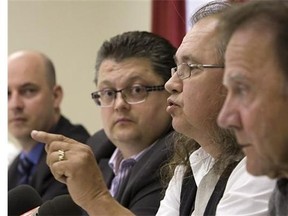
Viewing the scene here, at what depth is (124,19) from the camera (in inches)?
157

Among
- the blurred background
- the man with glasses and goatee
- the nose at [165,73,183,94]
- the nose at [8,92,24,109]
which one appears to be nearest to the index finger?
the nose at [165,73,183,94]

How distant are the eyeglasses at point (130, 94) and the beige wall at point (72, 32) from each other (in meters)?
2.09

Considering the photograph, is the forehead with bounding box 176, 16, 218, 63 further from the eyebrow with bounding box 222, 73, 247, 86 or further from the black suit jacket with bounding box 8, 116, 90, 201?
the black suit jacket with bounding box 8, 116, 90, 201

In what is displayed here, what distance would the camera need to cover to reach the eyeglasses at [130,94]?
6.18 ft

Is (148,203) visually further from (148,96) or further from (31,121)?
(31,121)

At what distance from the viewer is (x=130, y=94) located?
190 centimetres

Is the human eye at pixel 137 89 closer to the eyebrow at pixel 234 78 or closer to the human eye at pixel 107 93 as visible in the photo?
the human eye at pixel 107 93

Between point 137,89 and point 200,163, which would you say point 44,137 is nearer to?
point 200,163

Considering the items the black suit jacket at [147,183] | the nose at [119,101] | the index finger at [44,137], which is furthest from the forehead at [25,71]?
the index finger at [44,137]

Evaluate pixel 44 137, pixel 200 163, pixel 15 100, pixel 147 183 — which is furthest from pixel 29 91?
pixel 200 163

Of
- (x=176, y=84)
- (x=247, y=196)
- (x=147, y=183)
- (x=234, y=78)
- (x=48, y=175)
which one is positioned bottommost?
(x=48, y=175)

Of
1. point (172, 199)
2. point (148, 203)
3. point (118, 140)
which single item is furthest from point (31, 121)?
point (172, 199)

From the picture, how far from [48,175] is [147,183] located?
0.68 metres

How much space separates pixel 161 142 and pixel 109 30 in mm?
2276
